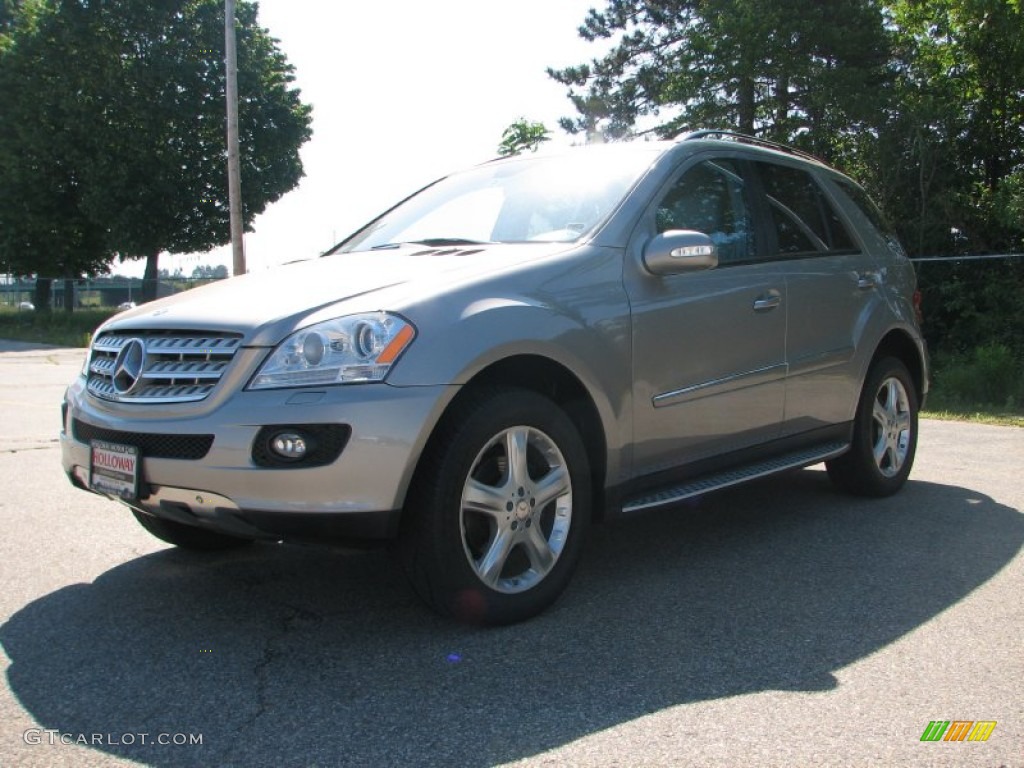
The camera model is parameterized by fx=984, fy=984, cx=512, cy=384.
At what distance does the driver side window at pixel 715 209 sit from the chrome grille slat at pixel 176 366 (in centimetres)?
192

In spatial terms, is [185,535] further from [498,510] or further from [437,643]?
[498,510]

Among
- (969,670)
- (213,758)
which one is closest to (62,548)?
(213,758)

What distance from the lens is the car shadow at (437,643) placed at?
2.62 metres

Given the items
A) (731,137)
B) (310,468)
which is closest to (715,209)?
(731,137)

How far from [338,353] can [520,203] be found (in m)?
1.59

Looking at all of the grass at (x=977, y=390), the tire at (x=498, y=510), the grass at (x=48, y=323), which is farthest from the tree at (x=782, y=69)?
the grass at (x=48, y=323)

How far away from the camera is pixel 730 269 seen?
4434mm

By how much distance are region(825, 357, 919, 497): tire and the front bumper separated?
3.12 metres

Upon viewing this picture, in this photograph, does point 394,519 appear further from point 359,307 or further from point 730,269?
point 730,269

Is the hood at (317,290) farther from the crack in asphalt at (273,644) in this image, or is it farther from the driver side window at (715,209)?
the crack in asphalt at (273,644)

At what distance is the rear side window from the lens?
489 centimetres

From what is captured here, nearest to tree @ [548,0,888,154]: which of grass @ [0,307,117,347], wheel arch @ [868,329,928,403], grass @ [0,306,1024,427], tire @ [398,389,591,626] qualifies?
grass @ [0,306,1024,427]

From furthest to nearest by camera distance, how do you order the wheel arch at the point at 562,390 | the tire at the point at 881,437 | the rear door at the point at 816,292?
the tire at the point at 881,437 → the rear door at the point at 816,292 → the wheel arch at the point at 562,390

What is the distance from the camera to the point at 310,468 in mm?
3006
